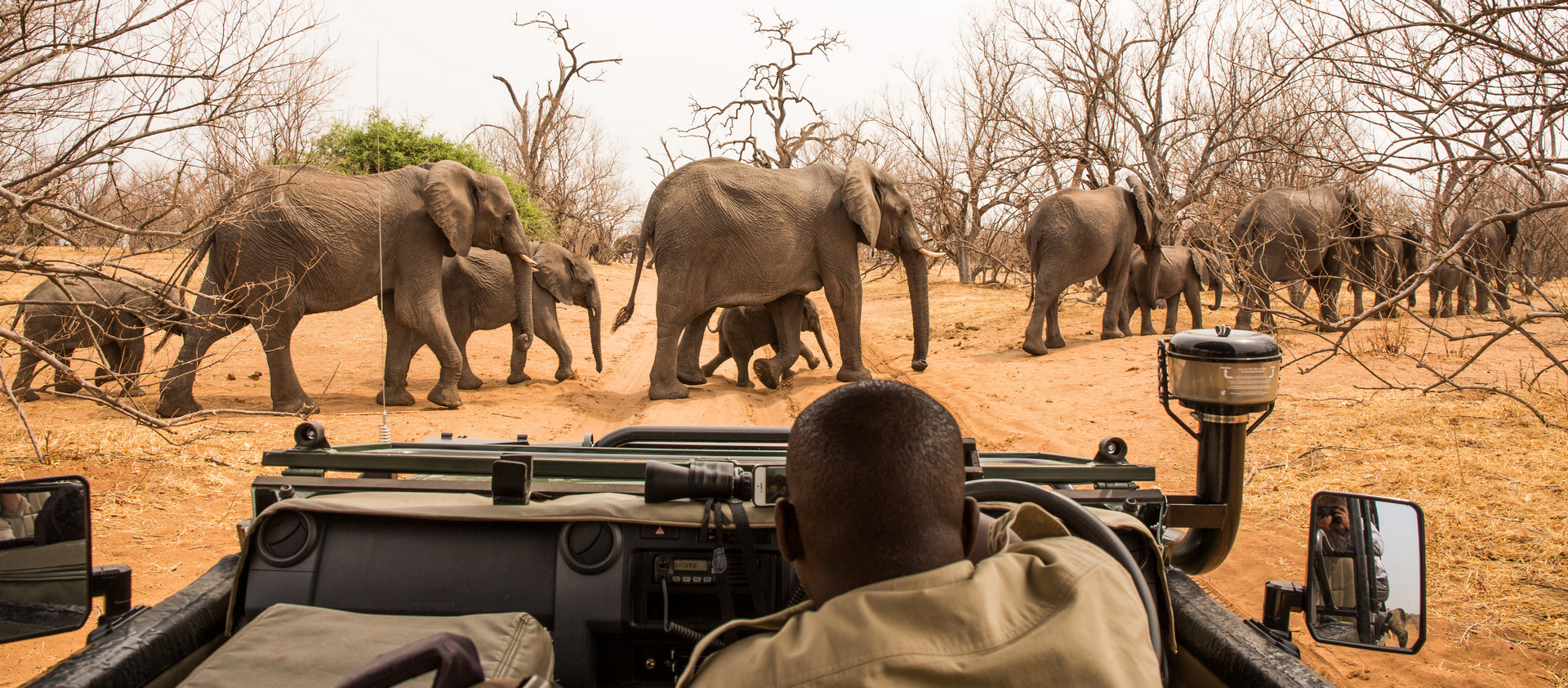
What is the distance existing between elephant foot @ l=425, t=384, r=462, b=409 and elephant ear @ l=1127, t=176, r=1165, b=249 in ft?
34.1

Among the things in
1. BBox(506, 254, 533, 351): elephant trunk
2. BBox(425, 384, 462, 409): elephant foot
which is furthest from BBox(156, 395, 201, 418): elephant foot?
BBox(506, 254, 533, 351): elephant trunk

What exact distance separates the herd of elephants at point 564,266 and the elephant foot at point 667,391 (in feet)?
0.05

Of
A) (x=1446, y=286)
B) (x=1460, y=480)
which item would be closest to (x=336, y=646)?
(x=1460, y=480)

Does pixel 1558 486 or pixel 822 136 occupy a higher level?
pixel 822 136

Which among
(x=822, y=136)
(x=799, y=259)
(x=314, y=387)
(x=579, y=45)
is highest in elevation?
(x=579, y=45)

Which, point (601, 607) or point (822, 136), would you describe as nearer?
point (601, 607)

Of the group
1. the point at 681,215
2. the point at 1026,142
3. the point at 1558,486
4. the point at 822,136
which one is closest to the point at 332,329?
the point at 681,215

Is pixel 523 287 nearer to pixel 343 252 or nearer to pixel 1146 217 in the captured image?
pixel 343 252

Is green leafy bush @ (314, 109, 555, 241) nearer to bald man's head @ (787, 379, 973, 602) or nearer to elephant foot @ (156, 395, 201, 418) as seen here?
elephant foot @ (156, 395, 201, 418)

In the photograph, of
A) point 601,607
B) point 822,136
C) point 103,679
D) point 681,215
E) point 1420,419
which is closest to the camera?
point 103,679

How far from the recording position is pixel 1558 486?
567 centimetres

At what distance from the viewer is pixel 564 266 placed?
43.2ft

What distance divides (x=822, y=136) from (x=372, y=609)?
3359cm

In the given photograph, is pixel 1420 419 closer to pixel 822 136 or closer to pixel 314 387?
pixel 314 387
